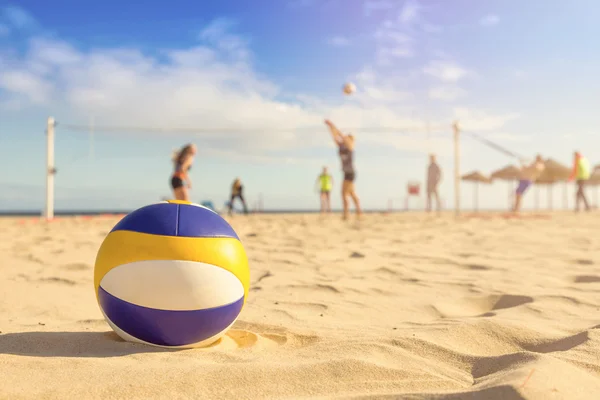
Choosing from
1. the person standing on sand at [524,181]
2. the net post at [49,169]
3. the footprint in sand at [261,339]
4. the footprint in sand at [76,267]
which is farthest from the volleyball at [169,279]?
the person standing on sand at [524,181]

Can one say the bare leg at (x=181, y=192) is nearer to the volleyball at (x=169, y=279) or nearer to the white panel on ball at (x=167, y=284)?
the volleyball at (x=169, y=279)

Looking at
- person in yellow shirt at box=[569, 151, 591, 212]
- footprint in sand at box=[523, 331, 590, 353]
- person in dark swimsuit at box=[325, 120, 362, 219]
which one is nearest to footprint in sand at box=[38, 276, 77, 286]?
footprint in sand at box=[523, 331, 590, 353]

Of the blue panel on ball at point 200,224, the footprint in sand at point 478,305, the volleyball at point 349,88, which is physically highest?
the volleyball at point 349,88

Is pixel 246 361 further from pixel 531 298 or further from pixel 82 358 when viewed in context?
pixel 531 298

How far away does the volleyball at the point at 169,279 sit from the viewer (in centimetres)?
206

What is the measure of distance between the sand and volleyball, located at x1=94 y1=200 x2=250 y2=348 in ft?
0.33

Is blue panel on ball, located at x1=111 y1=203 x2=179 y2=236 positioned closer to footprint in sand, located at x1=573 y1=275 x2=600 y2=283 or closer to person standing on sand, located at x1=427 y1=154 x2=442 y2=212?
footprint in sand, located at x1=573 y1=275 x2=600 y2=283

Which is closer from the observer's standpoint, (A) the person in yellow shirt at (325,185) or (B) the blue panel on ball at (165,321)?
(B) the blue panel on ball at (165,321)

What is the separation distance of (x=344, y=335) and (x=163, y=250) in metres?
0.96

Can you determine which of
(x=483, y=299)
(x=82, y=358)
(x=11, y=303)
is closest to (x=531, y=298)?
(x=483, y=299)

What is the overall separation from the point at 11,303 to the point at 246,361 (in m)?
1.99

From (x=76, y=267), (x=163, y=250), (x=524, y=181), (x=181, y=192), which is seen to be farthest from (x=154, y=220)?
(x=524, y=181)

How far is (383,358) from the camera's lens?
1.96 m

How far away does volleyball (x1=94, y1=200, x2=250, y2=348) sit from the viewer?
2.06 meters
